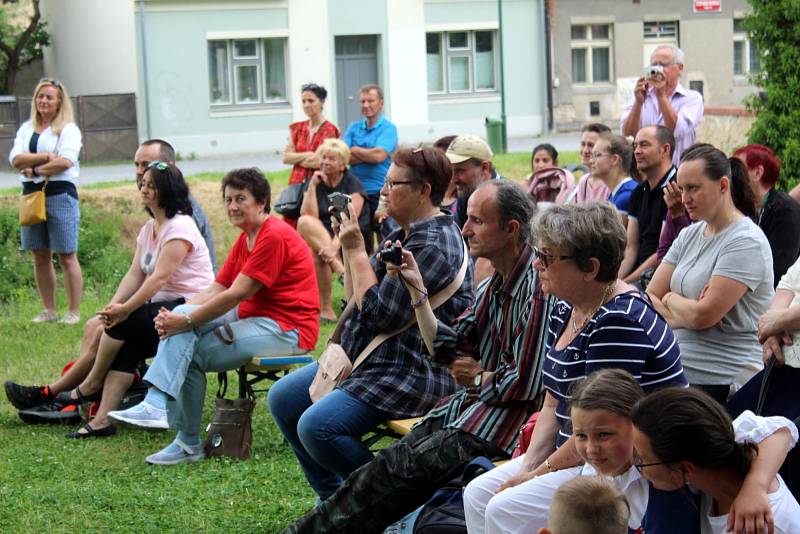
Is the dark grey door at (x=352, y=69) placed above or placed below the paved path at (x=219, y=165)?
above

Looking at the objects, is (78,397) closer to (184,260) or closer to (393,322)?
(184,260)

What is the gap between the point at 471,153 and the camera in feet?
20.9

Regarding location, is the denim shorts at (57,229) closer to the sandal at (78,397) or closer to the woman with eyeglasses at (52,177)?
the woman with eyeglasses at (52,177)

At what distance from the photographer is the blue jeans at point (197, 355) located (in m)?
6.08

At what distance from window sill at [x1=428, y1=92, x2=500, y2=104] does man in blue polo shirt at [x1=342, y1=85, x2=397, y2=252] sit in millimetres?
17455

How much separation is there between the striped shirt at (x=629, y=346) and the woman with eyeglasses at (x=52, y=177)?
6.78 meters

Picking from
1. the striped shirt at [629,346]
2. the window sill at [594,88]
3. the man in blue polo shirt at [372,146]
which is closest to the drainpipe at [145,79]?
the window sill at [594,88]

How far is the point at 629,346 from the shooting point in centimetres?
341

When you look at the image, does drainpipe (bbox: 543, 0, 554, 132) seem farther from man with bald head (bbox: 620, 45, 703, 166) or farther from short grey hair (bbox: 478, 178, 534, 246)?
short grey hair (bbox: 478, 178, 534, 246)

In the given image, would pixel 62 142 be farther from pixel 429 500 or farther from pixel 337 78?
pixel 337 78

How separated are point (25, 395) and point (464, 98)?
2192 centimetres

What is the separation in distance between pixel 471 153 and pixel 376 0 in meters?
20.8

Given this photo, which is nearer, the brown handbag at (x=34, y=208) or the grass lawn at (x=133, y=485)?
the grass lawn at (x=133, y=485)

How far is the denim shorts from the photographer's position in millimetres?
9820
